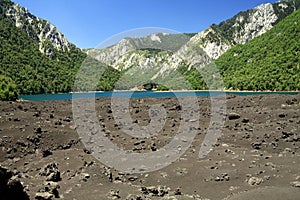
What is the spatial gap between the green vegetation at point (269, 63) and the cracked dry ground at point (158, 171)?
312ft

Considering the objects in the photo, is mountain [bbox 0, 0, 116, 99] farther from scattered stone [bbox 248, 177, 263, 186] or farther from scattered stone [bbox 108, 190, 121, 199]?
scattered stone [bbox 108, 190, 121, 199]

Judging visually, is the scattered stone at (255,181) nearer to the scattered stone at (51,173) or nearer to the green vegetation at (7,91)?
the scattered stone at (51,173)

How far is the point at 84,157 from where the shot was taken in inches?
536

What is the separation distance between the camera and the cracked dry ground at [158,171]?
29.0 ft

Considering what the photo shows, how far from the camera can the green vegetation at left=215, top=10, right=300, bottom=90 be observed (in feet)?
376

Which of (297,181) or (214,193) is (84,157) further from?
(297,181)

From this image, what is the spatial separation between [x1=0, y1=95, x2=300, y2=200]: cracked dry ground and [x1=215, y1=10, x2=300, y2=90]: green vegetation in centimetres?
9524

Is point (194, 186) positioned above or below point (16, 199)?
below

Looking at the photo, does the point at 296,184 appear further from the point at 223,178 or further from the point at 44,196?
the point at 44,196

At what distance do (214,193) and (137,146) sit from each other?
737cm

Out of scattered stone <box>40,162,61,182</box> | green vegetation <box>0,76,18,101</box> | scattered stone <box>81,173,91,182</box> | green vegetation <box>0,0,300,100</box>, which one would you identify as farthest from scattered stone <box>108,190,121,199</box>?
green vegetation <box>0,0,300,100</box>

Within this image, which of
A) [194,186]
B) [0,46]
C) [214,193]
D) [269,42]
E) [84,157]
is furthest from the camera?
[269,42]

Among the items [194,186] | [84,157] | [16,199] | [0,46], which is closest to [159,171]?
[194,186]

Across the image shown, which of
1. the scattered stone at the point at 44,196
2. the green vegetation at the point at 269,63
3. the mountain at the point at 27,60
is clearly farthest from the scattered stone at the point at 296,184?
the mountain at the point at 27,60
